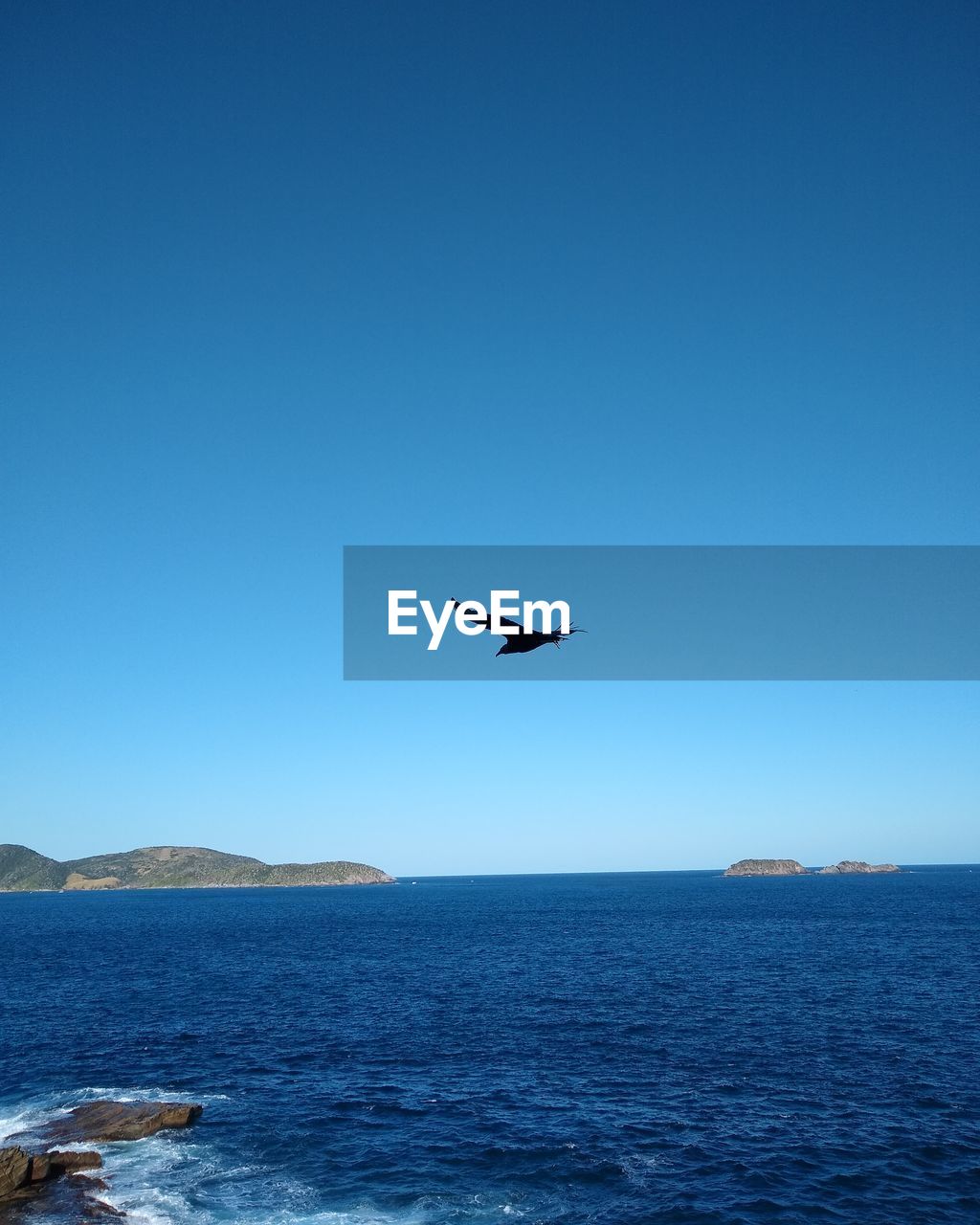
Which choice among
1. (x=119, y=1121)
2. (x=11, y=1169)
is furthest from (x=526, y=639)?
(x=119, y=1121)

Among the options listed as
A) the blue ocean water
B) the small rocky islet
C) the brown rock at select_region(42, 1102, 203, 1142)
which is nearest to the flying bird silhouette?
the blue ocean water

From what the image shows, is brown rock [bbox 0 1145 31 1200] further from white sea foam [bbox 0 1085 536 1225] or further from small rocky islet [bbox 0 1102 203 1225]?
white sea foam [bbox 0 1085 536 1225]

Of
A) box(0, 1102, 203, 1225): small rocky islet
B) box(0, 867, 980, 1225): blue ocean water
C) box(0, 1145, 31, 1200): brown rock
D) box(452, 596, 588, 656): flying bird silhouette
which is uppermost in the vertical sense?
box(452, 596, 588, 656): flying bird silhouette

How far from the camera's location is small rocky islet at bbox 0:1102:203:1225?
120 ft

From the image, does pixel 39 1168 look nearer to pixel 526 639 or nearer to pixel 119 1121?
pixel 119 1121

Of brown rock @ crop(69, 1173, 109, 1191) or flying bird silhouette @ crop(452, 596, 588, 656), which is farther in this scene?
brown rock @ crop(69, 1173, 109, 1191)

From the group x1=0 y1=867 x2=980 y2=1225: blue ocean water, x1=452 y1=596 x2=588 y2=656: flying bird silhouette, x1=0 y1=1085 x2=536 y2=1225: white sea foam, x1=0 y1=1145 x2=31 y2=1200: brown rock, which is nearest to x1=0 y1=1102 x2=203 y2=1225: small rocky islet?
x1=0 y1=1145 x2=31 y2=1200: brown rock

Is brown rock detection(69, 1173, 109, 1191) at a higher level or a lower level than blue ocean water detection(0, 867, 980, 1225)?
higher

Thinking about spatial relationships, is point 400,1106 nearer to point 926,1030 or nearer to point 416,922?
point 926,1030

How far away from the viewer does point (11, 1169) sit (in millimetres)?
38375

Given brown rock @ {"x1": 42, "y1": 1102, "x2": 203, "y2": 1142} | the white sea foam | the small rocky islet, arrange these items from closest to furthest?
the white sea foam
the small rocky islet
brown rock @ {"x1": 42, "y1": 1102, "x2": 203, "y2": 1142}

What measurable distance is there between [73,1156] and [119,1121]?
15.4 ft

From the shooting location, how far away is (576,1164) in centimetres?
4025

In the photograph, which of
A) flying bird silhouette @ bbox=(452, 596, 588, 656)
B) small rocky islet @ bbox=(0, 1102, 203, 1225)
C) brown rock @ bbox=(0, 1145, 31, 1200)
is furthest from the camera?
brown rock @ bbox=(0, 1145, 31, 1200)
